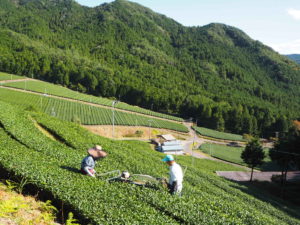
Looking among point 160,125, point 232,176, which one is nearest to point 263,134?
point 160,125

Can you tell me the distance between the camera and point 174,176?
35.5 feet

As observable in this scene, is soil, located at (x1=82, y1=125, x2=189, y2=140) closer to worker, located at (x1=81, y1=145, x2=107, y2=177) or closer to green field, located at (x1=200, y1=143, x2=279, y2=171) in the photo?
green field, located at (x1=200, y1=143, x2=279, y2=171)

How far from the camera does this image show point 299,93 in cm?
18200

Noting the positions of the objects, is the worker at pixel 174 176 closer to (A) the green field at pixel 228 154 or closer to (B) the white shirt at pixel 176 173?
(B) the white shirt at pixel 176 173

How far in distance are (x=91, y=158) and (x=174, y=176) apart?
4.06 m

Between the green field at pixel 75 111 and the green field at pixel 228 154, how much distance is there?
48.9 feet

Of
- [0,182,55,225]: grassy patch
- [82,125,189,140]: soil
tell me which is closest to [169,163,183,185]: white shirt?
[0,182,55,225]: grassy patch

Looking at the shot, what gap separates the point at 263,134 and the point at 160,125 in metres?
54.3

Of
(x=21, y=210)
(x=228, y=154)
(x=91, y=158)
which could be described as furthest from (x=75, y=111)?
(x=21, y=210)

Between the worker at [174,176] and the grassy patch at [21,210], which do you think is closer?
the grassy patch at [21,210]

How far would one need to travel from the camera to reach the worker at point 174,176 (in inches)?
419

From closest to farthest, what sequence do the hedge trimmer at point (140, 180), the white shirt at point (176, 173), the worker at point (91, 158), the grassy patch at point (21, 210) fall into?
the grassy patch at point (21, 210)
the white shirt at point (176, 173)
the worker at point (91, 158)
the hedge trimmer at point (140, 180)

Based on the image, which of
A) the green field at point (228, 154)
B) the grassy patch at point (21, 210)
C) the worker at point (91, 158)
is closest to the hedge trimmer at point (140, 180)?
the worker at point (91, 158)

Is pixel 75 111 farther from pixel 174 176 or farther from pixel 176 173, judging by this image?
pixel 176 173
